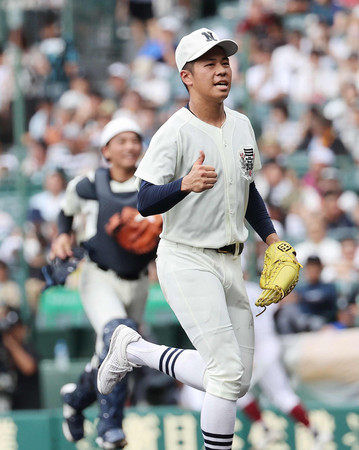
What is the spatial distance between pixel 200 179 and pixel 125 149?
1.97 m

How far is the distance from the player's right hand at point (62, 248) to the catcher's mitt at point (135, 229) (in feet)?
0.89

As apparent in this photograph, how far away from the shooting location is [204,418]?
19.0ft

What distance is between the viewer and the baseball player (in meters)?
5.71

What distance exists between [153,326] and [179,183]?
17.4 feet

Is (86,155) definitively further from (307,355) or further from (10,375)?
(307,355)

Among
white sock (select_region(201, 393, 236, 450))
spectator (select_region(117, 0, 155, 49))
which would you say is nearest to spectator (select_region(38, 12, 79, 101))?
spectator (select_region(117, 0, 155, 49))

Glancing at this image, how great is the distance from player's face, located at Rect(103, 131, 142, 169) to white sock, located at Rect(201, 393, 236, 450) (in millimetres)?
1977

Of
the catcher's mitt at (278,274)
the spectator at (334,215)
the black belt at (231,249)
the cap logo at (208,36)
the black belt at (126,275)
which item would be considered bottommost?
the spectator at (334,215)

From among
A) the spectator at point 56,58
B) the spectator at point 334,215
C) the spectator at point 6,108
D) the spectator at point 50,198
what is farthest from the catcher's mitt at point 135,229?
the spectator at point 56,58

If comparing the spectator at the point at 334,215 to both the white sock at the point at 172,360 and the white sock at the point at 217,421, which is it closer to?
the white sock at the point at 172,360

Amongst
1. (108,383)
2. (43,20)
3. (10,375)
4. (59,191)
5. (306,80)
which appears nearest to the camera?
(108,383)

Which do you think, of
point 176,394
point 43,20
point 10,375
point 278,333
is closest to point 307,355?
point 278,333

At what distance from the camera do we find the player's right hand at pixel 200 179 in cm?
530

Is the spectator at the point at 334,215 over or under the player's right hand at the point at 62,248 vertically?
→ under
